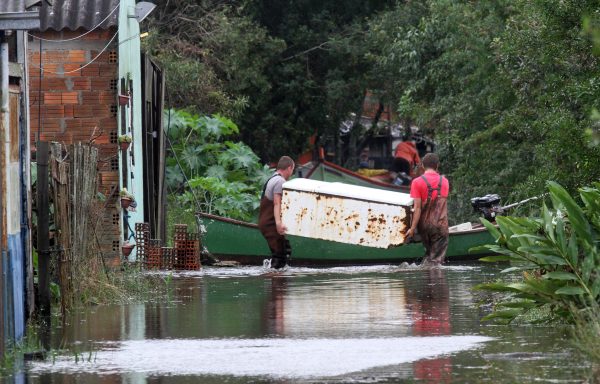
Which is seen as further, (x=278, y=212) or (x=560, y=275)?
(x=278, y=212)

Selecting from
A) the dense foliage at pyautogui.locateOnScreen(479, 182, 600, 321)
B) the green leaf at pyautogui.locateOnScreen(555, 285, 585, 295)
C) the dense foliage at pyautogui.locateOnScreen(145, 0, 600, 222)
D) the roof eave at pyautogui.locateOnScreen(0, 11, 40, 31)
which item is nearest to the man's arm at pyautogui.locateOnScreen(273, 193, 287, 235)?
the dense foliage at pyautogui.locateOnScreen(145, 0, 600, 222)

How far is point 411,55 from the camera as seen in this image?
3350 cm

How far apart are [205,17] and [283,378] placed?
30567 mm

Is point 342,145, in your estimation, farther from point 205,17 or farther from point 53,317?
point 53,317

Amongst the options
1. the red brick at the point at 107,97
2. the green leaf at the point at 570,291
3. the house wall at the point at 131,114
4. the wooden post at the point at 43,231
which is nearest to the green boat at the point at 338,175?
the house wall at the point at 131,114

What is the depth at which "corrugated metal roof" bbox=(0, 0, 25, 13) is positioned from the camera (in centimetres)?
1145

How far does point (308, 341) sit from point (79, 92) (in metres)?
10.0

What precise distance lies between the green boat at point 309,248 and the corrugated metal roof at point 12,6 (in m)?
12.7

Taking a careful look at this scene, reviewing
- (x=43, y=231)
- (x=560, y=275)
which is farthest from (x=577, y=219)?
(x=43, y=231)

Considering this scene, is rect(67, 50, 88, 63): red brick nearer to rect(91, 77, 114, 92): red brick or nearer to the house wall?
rect(91, 77, 114, 92): red brick

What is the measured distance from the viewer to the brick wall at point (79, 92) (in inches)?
804

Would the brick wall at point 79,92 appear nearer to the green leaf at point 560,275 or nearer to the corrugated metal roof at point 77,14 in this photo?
the corrugated metal roof at point 77,14

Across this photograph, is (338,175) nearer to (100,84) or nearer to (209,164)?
(209,164)

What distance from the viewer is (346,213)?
22812 millimetres
